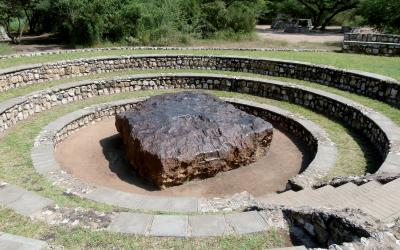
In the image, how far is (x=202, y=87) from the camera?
52.0ft

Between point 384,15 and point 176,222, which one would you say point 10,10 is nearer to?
point 384,15

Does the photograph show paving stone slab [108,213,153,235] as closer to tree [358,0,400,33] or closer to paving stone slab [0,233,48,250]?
paving stone slab [0,233,48,250]

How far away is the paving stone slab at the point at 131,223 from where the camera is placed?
5504 millimetres

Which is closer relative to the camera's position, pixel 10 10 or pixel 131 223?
pixel 131 223

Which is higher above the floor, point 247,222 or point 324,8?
point 324,8

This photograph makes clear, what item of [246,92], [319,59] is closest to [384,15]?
[319,59]

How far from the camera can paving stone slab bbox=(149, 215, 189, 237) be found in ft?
17.7

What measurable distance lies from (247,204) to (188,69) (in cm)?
1178

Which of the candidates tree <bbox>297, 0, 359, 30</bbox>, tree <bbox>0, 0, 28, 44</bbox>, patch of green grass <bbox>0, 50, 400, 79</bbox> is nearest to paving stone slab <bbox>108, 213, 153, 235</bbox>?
patch of green grass <bbox>0, 50, 400, 79</bbox>

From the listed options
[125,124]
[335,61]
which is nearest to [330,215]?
[125,124]

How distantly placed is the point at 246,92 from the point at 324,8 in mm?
27077

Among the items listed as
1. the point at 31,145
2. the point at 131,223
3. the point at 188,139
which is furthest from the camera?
the point at 31,145

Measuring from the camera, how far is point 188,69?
17469mm

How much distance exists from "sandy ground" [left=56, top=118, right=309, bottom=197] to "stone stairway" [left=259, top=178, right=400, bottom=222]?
6.74ft
